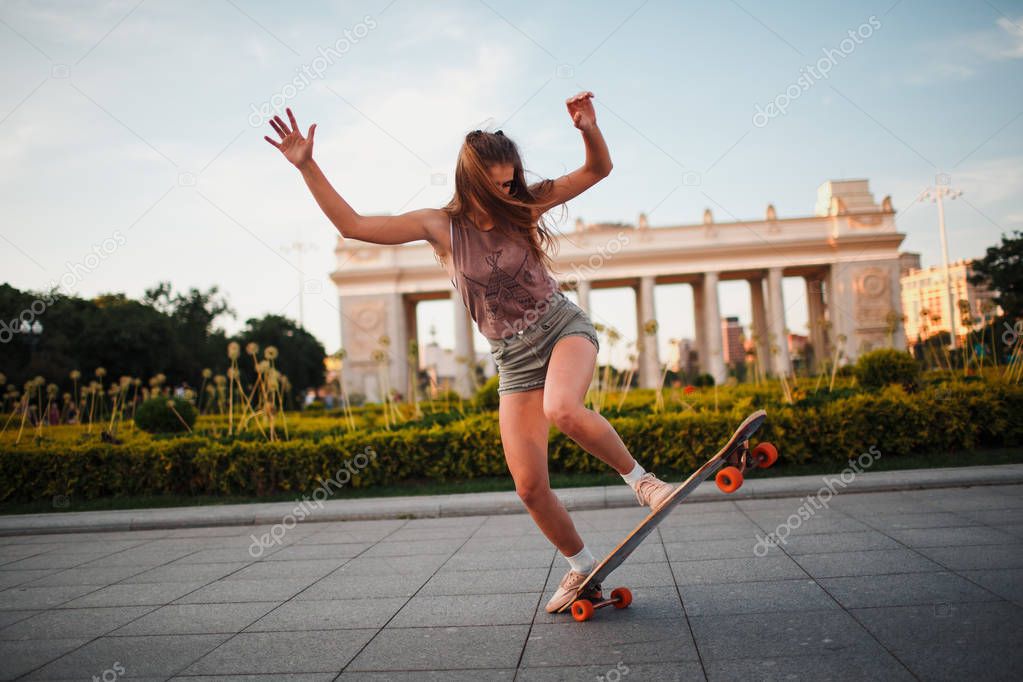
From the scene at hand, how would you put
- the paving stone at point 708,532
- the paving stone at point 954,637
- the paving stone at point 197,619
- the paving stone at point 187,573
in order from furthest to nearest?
the paving stone at point 708,532
the paving stone at point 187,573
the paving stone at point 197,619
the paving stone at point 954,637

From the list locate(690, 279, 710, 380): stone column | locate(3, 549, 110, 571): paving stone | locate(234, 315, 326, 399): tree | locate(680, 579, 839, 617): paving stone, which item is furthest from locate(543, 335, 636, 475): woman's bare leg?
locate(234, 315, 326, 399): tree

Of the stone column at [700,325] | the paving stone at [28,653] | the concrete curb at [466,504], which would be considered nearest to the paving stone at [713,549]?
the concrete curb at [466,504]

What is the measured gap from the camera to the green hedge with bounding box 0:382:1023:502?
27.7 ft

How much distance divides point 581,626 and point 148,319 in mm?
35096

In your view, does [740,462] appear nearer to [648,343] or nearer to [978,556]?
[978,556]

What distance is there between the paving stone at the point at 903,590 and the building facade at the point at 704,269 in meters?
35.7

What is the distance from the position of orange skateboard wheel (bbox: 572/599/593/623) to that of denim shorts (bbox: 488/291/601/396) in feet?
3.03

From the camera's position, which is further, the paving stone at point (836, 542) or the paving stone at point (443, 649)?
the paving stone at point (836, 542)

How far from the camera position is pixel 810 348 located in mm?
38375

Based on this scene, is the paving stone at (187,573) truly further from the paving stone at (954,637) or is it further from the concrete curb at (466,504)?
the paving stone at (954,637)

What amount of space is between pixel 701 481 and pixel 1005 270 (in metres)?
38.4

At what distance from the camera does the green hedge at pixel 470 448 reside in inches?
333

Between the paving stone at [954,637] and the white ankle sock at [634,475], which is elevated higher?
the white ankle sock at [634,475]

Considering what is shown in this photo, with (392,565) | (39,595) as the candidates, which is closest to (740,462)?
(392,565)
